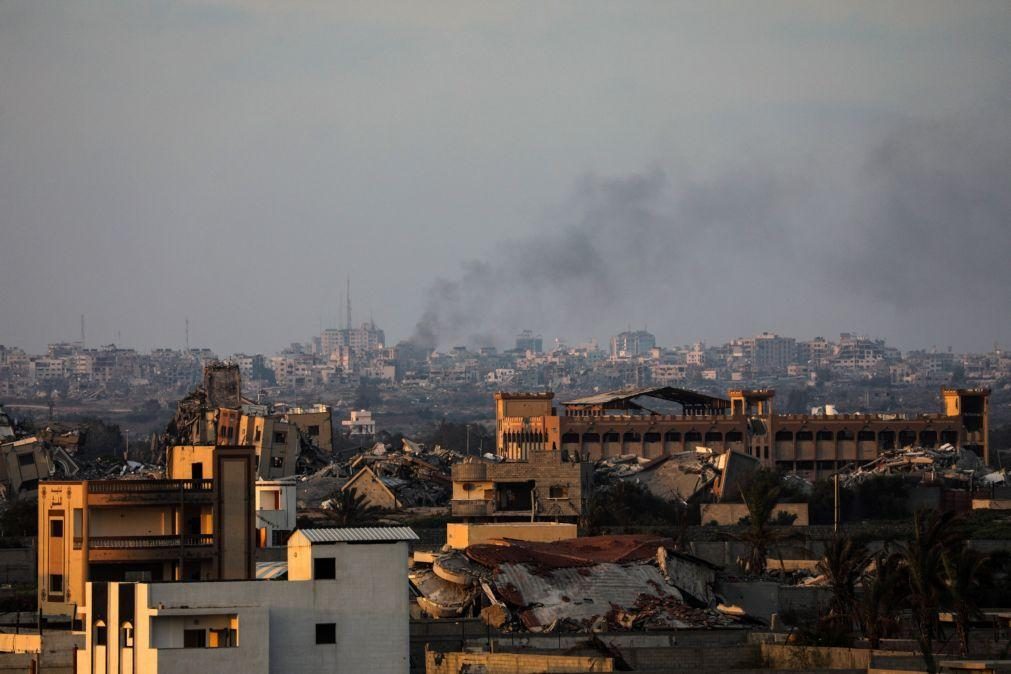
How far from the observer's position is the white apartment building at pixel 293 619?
3400 centimetres

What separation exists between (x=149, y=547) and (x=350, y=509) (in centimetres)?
3192

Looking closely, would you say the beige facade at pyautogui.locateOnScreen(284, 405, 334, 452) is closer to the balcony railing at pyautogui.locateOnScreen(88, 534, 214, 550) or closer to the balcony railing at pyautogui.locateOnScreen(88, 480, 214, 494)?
the balcony railing at pyautogui.locateOnScreen(88, 480, 214, 494)

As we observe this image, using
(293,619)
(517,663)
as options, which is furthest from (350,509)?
(293,619)

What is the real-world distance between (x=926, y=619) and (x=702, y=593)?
11304mm

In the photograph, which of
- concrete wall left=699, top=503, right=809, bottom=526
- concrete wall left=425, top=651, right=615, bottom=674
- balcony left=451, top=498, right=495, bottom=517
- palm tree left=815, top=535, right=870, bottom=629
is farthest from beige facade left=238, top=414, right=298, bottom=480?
concrete wall left=425, top=651, right=615, bottom=674

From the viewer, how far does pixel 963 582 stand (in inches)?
1715

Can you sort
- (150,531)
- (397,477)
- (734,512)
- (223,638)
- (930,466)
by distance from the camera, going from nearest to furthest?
(223,638), (150,531), (734,512), (397,477), (930,466)

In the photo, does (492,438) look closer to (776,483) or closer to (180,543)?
(776,483)

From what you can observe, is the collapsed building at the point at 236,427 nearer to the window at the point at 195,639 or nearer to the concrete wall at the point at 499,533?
the concrete wall at the point at 499,533

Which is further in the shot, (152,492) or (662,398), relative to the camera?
(662,398)

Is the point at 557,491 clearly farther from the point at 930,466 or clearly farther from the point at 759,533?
the point at 930,466

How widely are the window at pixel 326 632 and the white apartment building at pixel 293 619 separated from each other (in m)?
0.01

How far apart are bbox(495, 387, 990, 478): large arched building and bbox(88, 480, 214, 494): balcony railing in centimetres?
6664

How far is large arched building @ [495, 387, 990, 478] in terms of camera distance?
382 feet
